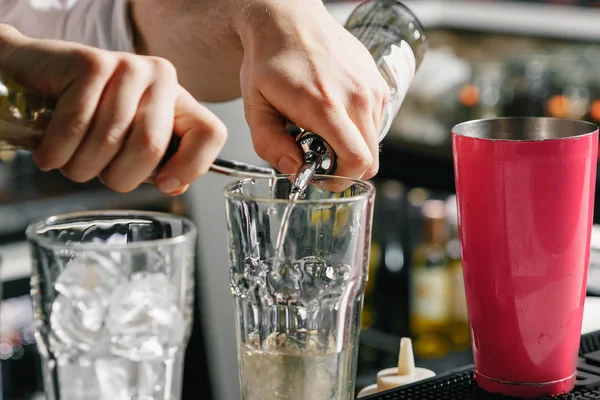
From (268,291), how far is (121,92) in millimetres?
189

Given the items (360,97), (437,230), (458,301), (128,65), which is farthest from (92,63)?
(437,230)

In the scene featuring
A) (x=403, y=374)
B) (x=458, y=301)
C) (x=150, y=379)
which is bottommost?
(x=458, y=301)

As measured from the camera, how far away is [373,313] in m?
2.97

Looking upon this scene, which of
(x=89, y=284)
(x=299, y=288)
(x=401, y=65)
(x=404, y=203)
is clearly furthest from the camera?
(x=404, y=203)

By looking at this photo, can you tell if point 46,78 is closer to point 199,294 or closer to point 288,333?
point 288,333

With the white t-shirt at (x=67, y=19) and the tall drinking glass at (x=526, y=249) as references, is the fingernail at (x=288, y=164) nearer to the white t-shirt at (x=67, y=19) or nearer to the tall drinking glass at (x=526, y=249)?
the tall drinking glass at (x=526, y=249)

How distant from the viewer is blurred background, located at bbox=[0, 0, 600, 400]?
2.69 metres

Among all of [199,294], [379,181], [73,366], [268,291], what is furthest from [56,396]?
[379,181]

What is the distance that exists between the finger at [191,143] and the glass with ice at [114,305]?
17 cm

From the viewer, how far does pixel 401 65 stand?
3.52ft

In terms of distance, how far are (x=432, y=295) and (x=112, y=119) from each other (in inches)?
85.4

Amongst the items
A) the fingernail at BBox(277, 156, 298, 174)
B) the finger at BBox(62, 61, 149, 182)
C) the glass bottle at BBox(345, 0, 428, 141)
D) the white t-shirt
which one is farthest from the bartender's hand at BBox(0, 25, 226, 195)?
the white t-shirt

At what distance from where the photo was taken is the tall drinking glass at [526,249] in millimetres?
758

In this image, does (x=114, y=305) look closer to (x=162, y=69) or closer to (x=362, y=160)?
(x=162, y=69)
